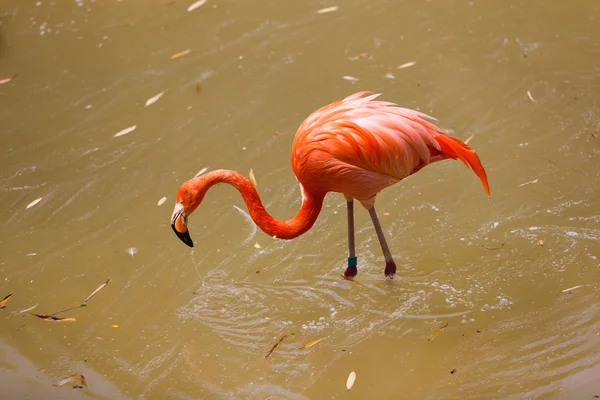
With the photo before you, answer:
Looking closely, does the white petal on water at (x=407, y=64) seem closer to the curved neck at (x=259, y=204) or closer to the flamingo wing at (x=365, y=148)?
the flamingo wing at (x=365, y=148)

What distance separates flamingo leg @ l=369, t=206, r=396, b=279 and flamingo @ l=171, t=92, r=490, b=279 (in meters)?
0.13

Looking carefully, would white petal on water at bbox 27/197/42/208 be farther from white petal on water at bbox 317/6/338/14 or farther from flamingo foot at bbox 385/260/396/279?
white petal on water at bbox 317/6/338/14

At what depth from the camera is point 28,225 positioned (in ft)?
14.8

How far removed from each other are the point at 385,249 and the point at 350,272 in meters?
0.24

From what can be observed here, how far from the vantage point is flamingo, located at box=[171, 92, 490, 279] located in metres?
3.52

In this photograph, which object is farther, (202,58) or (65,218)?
(202,58)

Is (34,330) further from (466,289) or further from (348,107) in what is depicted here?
(466,289)

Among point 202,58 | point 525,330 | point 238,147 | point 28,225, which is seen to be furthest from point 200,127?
point 525,330

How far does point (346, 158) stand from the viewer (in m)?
3.53

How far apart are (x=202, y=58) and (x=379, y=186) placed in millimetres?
2641

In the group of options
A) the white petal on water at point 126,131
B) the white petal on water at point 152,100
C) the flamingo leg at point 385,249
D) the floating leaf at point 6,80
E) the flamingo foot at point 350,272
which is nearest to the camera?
the flamingo leg at point 385,249

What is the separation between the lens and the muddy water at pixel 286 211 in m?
3.55

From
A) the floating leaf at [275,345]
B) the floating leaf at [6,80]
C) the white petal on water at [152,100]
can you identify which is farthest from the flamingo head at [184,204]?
the floating leaf at [6,80]

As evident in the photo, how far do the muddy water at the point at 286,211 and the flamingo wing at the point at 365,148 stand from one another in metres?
0.65
